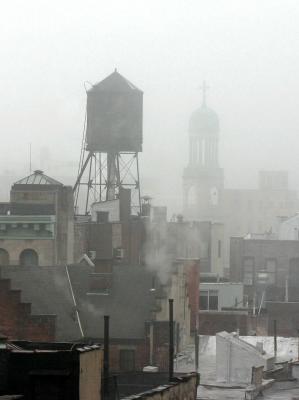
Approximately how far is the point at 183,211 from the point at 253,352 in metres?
133

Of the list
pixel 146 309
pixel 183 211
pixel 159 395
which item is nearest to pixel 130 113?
pixel 146 309

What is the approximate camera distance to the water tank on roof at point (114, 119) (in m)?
77.9

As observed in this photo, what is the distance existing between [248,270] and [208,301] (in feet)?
45.7

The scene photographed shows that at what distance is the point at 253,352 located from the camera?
149 feet

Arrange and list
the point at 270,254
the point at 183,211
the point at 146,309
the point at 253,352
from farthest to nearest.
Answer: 1. the point at 183,211
2. the point at 270,254
3. the point at 146,309
4. the point at 253,352

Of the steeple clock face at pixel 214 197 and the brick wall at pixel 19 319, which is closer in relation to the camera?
the brick wall at pixel 19 319

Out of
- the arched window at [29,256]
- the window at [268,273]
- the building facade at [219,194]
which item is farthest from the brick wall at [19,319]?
the building facade at [219,194]

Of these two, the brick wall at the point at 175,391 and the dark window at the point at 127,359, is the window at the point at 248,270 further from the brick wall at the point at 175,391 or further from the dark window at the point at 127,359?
the brick wall at the point at 175,391


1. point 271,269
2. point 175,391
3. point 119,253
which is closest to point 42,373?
point 175,391

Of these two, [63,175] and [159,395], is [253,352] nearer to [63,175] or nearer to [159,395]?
[159,395]

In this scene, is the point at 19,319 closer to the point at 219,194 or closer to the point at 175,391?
the point at 175,391

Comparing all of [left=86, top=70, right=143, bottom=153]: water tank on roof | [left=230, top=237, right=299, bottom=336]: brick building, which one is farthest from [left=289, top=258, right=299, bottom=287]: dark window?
[left=86, top=70, right=143, bottom=153]: water tank on roof

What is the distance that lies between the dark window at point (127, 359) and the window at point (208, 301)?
83.1 ft

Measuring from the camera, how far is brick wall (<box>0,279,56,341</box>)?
43.9 m
